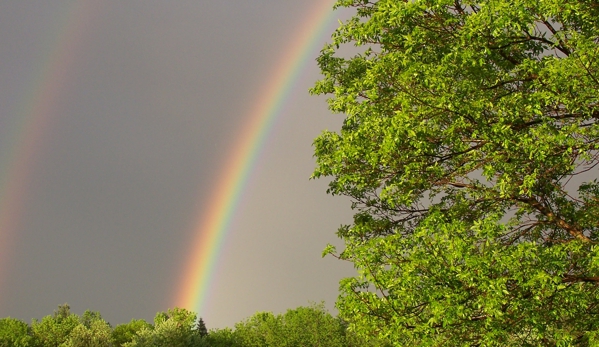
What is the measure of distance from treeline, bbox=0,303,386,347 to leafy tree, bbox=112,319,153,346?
15cm

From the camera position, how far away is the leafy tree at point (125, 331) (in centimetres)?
8450

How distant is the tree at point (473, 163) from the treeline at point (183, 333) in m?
44.6

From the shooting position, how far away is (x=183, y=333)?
192 ft

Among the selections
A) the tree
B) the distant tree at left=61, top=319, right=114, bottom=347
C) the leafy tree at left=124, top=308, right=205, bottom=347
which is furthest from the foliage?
the tree

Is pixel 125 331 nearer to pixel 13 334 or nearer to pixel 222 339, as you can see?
pixel 222 339

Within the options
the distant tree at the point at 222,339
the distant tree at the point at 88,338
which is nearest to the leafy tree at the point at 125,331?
the distant tree at the point at 222,339

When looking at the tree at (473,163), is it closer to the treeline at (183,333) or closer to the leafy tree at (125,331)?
the treeline at (183,333)

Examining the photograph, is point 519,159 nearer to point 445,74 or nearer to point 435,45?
point 445,74

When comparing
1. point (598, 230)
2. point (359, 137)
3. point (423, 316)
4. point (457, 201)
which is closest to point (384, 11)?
point (359, 137)

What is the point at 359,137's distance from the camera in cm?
1236

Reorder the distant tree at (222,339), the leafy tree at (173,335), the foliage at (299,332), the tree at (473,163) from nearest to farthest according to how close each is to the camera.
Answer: the tree at (473,163), the leafy tree at (173,335), the foliage at (299,332), the distant tree at (222,339)

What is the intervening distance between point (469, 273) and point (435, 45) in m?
5.54

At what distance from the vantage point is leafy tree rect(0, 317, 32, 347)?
61.5 meters

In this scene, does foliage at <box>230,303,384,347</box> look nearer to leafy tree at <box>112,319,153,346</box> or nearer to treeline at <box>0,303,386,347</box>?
treeline at <box>0,303,386,347</box>
